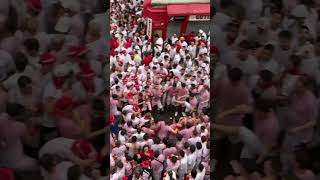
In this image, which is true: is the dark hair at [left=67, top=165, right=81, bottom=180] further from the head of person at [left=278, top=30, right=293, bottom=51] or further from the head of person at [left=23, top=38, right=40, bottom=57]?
the head of person at [left=278, top=30, right=293, bottom=51]

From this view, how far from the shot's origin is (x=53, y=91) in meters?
3.44

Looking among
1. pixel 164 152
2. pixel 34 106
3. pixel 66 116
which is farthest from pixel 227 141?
pixel 164 152

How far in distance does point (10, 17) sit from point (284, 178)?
205 centimetres

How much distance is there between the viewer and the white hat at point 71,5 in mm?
3412

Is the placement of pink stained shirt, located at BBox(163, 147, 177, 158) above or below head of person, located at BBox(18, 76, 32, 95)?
below

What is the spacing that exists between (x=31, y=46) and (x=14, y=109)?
1.39ft

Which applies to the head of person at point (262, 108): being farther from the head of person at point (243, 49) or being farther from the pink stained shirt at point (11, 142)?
the pink stained shirt at point (11, 142)

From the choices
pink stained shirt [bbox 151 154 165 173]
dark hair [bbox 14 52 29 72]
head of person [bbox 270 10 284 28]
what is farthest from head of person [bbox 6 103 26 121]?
pink stained shirt [bbox 151 154 165 173]

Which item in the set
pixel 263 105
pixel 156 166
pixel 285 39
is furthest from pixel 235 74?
pixel 156 166

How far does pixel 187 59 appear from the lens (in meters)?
11.4

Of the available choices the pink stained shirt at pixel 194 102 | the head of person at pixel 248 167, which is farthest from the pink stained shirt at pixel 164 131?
the head of person at pixel 248 167

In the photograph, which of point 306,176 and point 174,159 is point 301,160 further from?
point 174,159

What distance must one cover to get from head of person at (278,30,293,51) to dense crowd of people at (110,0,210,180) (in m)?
3.02

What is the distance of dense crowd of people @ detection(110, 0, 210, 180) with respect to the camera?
6504 millimetres
